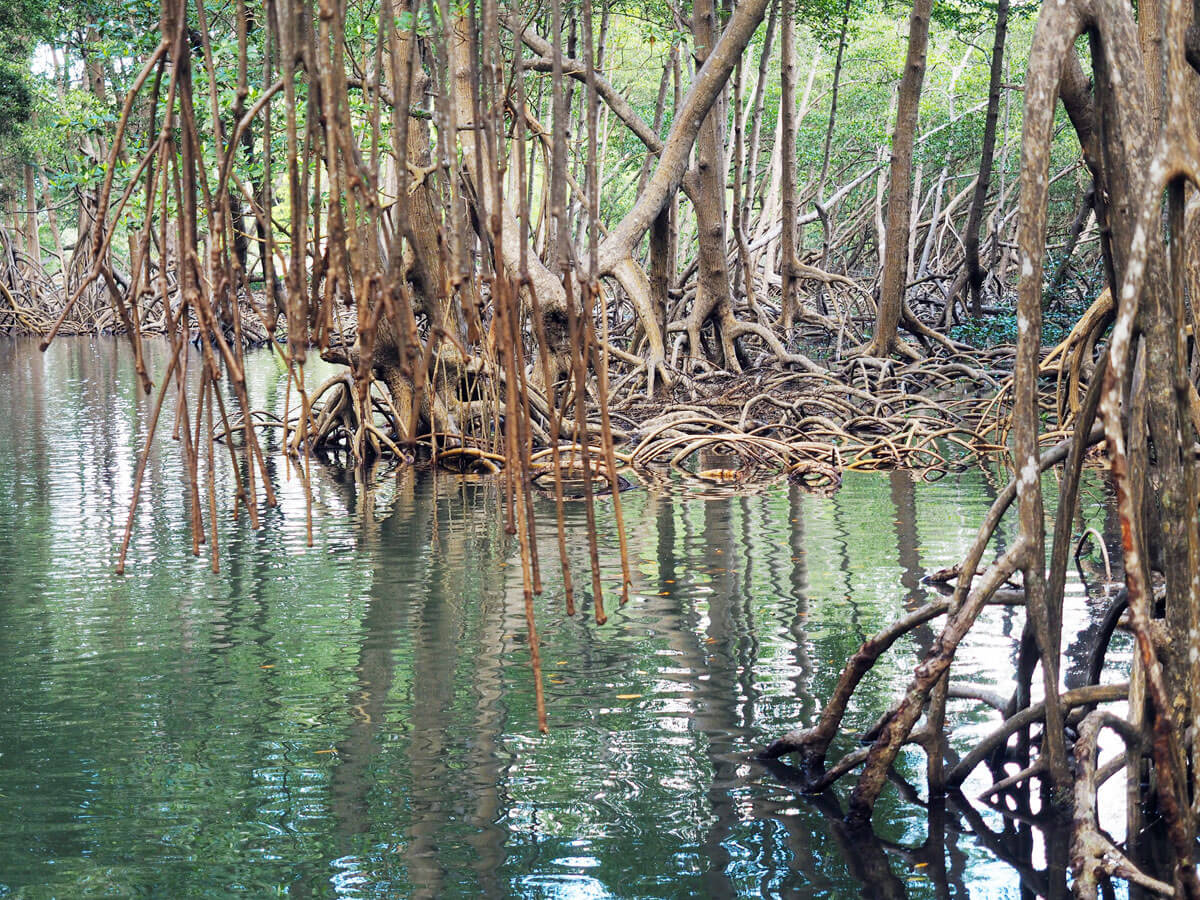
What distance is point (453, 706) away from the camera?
160 inches

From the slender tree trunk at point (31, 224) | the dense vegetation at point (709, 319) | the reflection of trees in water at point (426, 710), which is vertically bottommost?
the reflection of trees in water at point (426, 710)

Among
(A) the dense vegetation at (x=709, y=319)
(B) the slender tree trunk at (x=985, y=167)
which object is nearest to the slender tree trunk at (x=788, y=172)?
(A) the dense vegetation at (x=709, y=319)

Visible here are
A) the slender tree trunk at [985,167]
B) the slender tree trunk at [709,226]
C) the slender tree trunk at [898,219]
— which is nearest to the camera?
the slender tree trunk at [709,226]

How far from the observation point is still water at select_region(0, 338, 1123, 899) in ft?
9.82

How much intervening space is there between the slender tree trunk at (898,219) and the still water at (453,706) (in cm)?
535

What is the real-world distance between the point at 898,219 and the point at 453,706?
947cm

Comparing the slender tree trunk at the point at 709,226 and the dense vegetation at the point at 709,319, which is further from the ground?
the slender tree trunk at the point at 709,226

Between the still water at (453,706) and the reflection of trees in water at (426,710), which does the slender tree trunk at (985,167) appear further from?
the reflection of trees in water at (426,710)

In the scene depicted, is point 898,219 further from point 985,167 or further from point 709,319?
point 709,319

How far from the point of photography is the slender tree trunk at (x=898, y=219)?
1240 centimetres

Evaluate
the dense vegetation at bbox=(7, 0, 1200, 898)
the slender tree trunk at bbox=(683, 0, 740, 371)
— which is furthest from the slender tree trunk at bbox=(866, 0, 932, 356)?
the slender tree trunk at bbox=(683, 0, 740, 371)

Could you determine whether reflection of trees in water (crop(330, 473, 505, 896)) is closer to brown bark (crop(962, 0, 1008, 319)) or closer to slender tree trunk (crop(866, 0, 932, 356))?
slender tree trunk (crop(866, 0, 932, 356))

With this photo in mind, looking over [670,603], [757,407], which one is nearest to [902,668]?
[670,603]

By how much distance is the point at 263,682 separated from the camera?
14.2ft
